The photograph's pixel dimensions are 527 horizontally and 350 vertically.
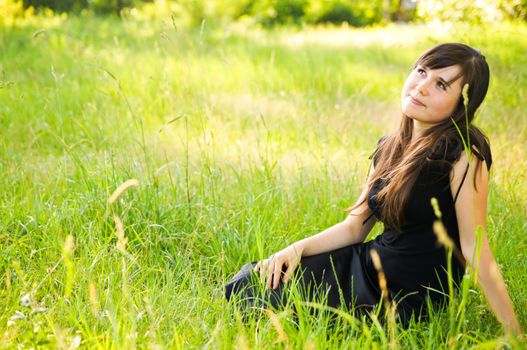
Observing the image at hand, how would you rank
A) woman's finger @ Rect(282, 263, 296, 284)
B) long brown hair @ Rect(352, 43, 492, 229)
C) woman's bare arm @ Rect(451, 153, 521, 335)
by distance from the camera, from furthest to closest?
woman's finger @ Rect(282, 263, 296, 284), long brown hair @ Rect(352, 43, 492, 229), woman's bare arm @ Rect(451, 153, 521, 335)

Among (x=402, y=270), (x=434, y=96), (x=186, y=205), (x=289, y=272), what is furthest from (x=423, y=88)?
(x=186, y=205)

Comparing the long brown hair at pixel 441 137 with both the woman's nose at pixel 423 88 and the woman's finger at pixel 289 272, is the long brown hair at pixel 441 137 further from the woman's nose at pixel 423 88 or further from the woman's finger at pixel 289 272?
the woman's finger at pixel 289 272

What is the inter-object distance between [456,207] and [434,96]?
0.39m

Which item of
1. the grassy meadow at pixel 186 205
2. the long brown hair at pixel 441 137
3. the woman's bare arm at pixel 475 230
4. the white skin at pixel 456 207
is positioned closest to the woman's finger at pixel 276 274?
the white skin at pixel 456 207

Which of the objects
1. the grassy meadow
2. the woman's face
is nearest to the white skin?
the woman's face

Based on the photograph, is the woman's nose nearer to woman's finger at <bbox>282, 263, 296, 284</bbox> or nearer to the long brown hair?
the long brown hair

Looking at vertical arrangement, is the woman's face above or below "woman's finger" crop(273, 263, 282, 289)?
above

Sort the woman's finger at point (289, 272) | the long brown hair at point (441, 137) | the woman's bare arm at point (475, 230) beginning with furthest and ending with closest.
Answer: the woman's finger at point (289, 272) → the long brown hair at point (441, 137) → the woman's bare arm at point (475, 230)

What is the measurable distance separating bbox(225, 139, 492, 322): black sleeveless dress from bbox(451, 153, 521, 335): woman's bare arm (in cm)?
6

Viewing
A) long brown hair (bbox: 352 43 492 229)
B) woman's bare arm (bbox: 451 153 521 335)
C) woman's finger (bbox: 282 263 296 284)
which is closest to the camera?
woman's bare arm (bbox: 451 153 521 335)

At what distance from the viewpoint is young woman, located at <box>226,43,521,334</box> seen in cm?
204

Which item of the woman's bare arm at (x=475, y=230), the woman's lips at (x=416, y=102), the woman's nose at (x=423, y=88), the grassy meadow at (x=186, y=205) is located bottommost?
the grassy meadow at (x=186, y=205)

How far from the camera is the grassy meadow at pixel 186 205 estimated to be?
2.03 metres

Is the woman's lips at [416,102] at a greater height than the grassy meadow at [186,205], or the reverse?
the woman's lips at [416,102]
